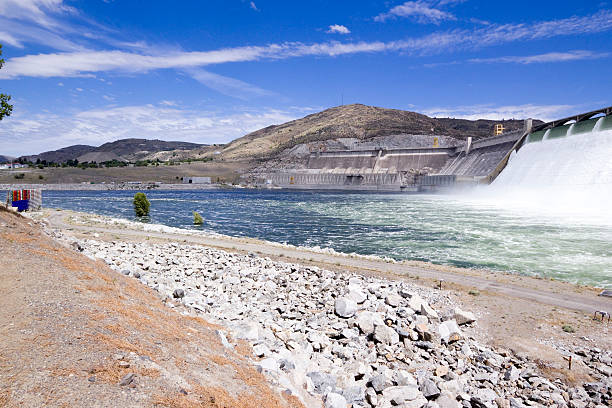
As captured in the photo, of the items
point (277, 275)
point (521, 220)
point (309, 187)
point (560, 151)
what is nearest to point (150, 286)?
point (277, 275)

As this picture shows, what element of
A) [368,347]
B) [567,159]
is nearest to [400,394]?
[368,347]

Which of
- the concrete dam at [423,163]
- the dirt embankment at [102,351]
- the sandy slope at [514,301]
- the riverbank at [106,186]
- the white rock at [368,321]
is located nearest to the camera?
the dirt embankment at [102,351]

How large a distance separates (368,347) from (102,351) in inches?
240

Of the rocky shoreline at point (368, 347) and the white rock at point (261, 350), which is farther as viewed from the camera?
the white rock at point (261, 350)

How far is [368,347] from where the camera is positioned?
9648 millimetres

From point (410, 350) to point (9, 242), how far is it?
10107mm

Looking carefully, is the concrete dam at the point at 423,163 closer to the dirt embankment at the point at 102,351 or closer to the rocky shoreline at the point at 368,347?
the rocky shoreline at the point at 368,347

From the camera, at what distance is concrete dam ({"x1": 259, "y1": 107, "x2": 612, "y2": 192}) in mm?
71394

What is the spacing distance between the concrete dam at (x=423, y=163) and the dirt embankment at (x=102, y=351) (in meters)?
65.3

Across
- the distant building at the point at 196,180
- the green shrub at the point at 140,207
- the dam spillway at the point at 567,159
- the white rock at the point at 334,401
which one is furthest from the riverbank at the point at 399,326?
the distant building at the point at 196,180

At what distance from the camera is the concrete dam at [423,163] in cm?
7139

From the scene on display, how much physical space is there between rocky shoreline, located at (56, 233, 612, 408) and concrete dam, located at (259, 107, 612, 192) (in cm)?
5884

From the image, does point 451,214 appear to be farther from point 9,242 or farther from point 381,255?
point 9,242

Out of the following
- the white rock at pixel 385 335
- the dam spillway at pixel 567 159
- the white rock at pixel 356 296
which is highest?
the dam spillway at pixel 567 159
